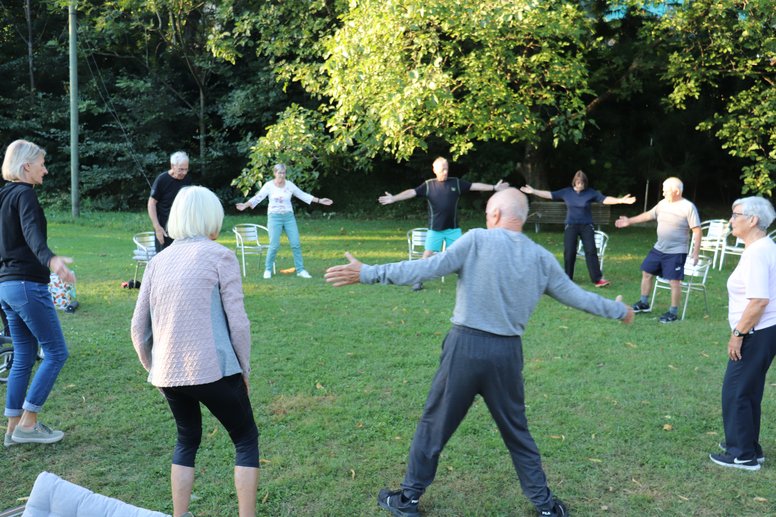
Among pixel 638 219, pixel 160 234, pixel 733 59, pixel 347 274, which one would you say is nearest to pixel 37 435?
pixel 347 274

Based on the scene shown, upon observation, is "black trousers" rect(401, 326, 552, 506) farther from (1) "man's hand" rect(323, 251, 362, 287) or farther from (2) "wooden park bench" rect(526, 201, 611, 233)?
(2) "wooden park bench" rect(526, 201, 611, 233)

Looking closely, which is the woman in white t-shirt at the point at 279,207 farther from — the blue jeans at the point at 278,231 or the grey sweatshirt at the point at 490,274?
the grey sweatshirt at the point at 490,274

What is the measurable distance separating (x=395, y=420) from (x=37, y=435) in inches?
98.5

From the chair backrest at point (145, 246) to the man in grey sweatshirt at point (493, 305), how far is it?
7.30 metres

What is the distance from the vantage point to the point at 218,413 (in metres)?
3.33

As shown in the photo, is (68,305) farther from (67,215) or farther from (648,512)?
(67,215)

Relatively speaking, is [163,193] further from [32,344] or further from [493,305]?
[493,305]

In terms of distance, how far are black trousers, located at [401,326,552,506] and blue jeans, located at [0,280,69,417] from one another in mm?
2538

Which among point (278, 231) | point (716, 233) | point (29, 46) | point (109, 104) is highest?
point (29, 46)

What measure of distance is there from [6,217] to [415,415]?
10.4 feet

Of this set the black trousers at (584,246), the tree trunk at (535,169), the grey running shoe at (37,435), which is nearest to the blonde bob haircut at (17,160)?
the grey running shoe at (37,435)

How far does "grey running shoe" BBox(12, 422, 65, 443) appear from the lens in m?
4.58

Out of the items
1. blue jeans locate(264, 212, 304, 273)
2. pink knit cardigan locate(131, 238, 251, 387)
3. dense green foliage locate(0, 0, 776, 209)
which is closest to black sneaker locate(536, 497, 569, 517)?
pink knit cardigan locate(131, 238, 251, 387)

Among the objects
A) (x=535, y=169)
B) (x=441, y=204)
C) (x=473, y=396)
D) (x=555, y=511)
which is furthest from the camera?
(x=535, y=169)
